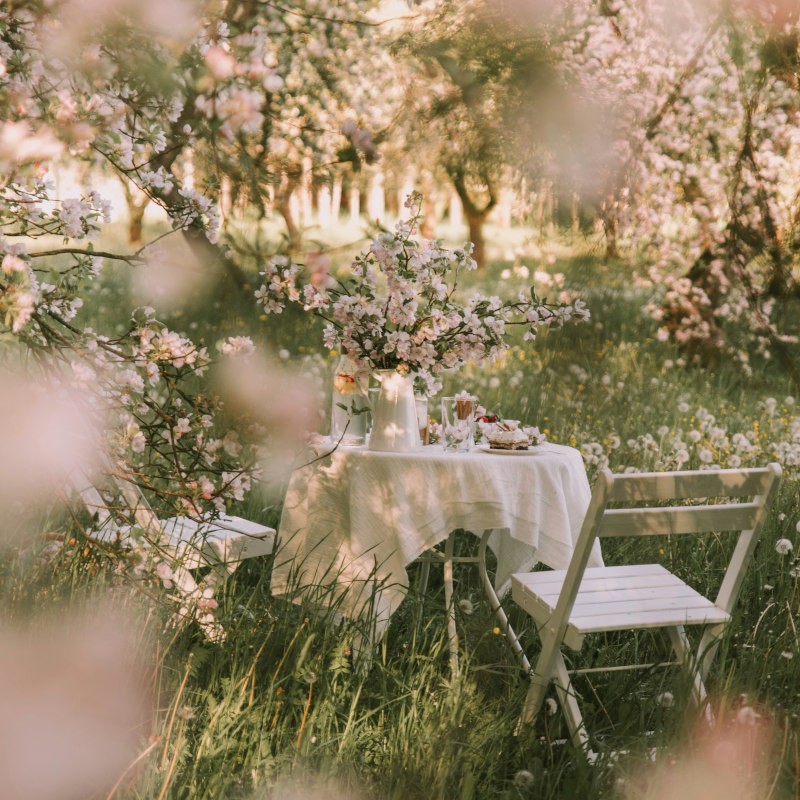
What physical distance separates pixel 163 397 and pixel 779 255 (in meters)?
3.58

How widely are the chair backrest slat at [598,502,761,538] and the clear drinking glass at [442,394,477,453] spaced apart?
0.71 metres

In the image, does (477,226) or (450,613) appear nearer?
(450,613)

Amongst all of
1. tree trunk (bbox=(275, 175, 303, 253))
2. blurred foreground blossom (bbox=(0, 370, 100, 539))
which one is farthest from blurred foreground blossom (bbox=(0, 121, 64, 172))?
blurred foreground blossom (bbox=(0, 370, 100, 539))

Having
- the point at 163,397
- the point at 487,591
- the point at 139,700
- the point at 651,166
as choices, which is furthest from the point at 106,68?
the point at 651,166

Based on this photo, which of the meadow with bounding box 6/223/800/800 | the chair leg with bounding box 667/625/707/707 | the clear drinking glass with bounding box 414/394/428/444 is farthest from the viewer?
the clear drinking glass with bounding box 414/394/428/444

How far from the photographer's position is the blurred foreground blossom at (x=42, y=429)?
1929 mm

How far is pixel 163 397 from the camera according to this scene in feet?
19.7

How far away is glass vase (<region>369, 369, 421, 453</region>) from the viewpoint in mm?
2941

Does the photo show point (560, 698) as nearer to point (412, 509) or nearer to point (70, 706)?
point (412, 509)

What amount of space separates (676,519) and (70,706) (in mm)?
1416

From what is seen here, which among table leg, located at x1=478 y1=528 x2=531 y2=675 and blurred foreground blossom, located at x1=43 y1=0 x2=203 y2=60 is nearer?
blurred foreground blossom, located at x1=43 y1=0 x2=203 y2=60

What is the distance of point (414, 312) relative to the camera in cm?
287

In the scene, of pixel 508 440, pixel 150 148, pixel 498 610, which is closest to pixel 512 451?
pixel 508 440

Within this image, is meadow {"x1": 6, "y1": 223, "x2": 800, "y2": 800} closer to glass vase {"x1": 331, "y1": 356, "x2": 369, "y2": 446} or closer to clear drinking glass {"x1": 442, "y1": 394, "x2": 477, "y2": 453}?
glass vase {"x1": 331, "y1": 356, "x2": 369, "y2": 446}
